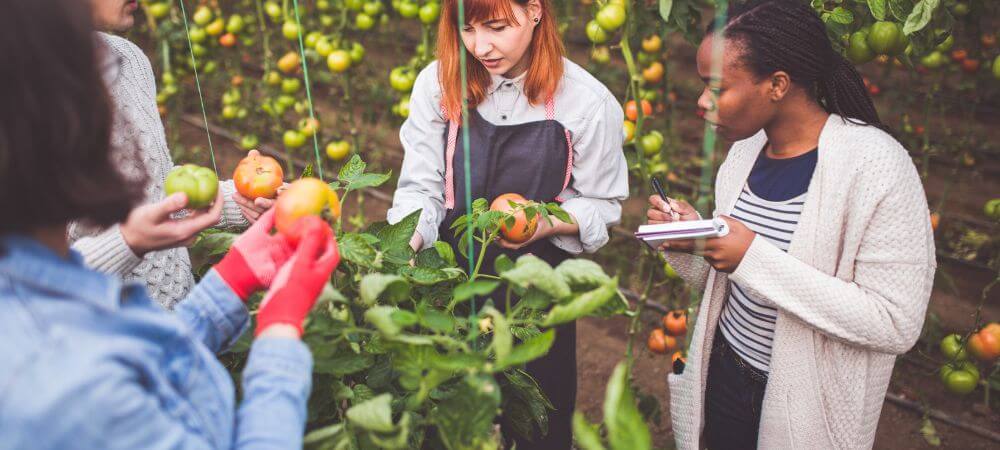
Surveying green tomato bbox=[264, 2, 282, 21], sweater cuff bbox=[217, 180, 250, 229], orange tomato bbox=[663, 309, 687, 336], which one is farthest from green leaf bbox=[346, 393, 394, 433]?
green tomato bbox=[264, 2, 282, 21]

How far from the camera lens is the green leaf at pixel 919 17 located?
1226mm

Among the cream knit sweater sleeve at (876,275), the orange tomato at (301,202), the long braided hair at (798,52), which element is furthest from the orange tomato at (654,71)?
the orange tomato at (301,202)

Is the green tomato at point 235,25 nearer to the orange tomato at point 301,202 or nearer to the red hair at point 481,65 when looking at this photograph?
the red hair at point 481,65

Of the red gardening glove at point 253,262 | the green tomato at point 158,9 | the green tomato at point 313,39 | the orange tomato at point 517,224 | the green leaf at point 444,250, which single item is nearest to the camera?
the red gardening glove at point 253,262

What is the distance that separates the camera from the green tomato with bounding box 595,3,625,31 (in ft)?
5.39

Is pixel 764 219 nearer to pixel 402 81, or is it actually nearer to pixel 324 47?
pixel 402 81

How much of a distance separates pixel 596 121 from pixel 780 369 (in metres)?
0.55

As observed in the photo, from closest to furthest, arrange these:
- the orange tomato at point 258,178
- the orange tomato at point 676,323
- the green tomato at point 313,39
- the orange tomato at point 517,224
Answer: the orange tomato at point 258,178 < the orange tomato at point 517,224 < the orange tomato at point 676,323 < the green tomato at point 313,39

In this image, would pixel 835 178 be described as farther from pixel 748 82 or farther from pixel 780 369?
pixel 780 369

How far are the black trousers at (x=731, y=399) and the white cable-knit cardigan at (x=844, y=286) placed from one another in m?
0.07

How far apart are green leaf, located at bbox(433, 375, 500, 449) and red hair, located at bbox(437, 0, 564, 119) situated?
762mm

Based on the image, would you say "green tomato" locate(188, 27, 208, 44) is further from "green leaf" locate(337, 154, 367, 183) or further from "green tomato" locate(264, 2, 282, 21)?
"green leaf" locate(337, 154, 367, 183)

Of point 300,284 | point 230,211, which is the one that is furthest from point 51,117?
point 230,211

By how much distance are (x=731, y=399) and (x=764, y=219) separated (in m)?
0.35
